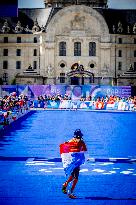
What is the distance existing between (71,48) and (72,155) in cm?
5863

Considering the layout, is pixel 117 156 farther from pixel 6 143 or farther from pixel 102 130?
pixel 102 130

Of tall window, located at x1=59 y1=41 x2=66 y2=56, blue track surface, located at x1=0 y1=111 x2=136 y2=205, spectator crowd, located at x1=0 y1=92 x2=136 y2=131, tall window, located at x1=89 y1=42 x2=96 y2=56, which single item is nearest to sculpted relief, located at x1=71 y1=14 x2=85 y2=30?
tall window, located at x1=59 y1=41 x2=66 y2=56

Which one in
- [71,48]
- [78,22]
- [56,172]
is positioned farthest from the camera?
[71,48]

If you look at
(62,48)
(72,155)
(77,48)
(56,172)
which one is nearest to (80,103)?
(62,48)

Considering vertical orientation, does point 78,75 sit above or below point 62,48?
below

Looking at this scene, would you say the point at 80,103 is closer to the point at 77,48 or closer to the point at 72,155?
the point at 77,48

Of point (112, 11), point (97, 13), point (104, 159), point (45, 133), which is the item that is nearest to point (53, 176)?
point (104, 159)

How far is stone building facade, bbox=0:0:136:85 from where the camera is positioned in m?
66.4

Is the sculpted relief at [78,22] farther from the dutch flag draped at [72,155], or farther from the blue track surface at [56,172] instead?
the dutch flag draped at [72,155]

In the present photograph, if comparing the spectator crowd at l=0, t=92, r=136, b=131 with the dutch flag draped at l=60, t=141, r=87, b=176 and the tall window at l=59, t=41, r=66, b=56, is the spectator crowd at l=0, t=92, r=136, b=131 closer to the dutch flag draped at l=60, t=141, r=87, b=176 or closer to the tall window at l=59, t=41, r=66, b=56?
the tall window at l=59, t=41, r=66, b=56

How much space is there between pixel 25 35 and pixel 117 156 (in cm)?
5723

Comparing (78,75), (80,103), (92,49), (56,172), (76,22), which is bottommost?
(56,172)

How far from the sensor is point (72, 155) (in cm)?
965

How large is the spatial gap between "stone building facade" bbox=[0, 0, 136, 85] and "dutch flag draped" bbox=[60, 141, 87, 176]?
53.6m
